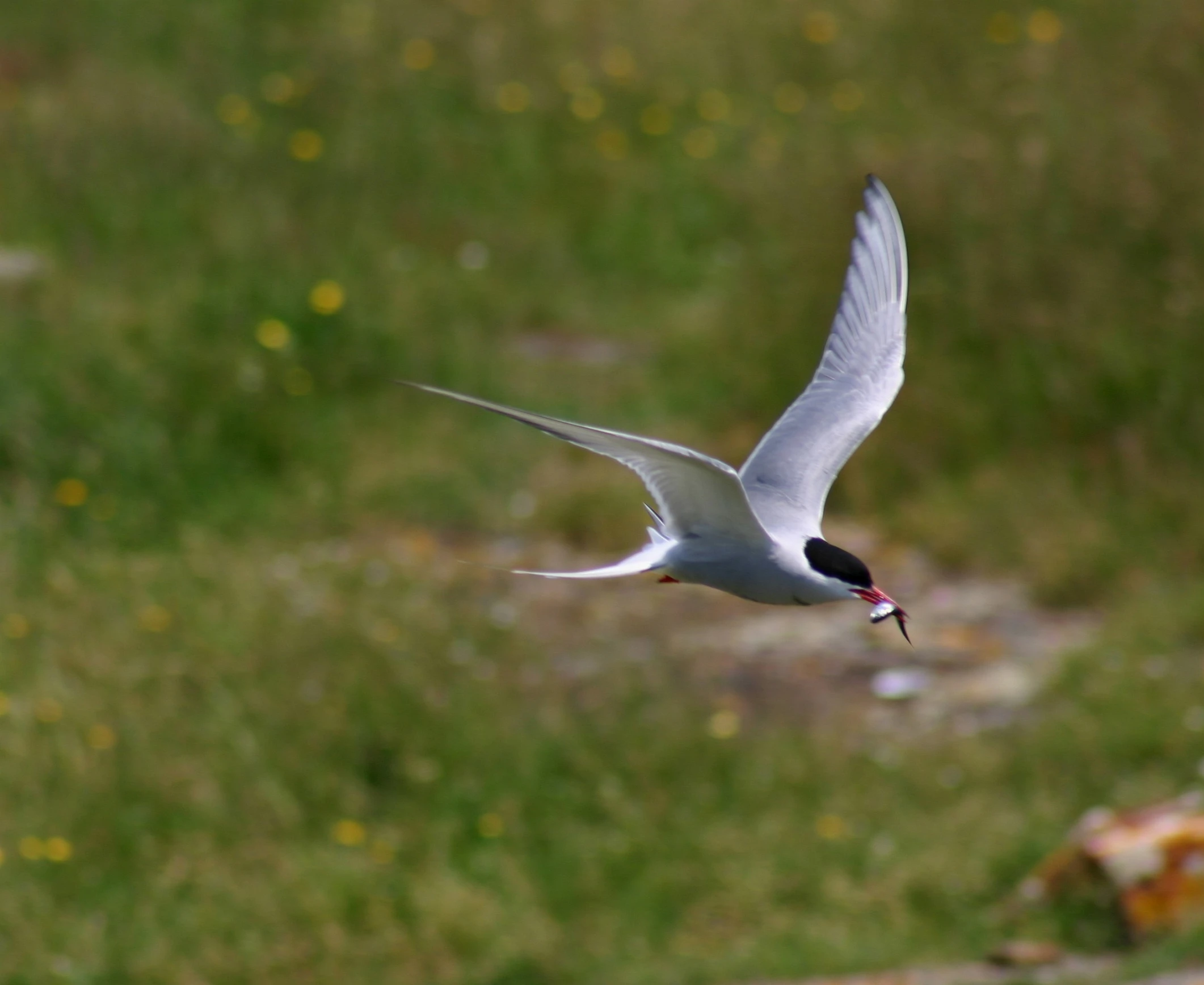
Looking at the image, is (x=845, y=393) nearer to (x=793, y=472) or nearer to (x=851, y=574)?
(x=793, y=472)

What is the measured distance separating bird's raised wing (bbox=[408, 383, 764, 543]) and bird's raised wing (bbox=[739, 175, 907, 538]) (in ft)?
0.63

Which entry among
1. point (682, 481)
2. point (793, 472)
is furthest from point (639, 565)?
point (793, 472)

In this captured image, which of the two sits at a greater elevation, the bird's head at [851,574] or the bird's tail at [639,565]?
the bird's head at [851,574]

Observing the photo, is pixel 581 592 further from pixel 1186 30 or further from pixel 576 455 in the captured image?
pixel 1186 30

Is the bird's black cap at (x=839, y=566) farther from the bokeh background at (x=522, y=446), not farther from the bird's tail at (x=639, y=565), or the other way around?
the bokeh background at (x=522, y=446)

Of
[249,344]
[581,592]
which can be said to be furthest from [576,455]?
[249,344]

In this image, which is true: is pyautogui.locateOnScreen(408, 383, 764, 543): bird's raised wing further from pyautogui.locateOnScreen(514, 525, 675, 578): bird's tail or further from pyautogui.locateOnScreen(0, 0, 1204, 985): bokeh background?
pyautogui.locateOnScreen(0, 0, 1204, 985): bokeh background

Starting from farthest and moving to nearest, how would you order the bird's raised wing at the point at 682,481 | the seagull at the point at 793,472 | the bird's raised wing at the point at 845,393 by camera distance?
the bird's raised wing at the point at 845,393 < the seagull at the point at 793,472 < the bird's raised wing at the point at 682,481

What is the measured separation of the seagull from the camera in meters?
2.85

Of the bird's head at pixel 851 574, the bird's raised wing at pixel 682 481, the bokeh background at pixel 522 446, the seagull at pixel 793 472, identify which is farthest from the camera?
the bokeh background at pixel 522 446

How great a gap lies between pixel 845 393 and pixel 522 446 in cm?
478

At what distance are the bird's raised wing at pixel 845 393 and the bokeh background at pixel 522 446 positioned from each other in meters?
2.15

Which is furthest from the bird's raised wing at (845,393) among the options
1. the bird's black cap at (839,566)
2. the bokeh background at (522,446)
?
the bokeh background at (522,446)

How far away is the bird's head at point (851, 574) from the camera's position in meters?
2.99
